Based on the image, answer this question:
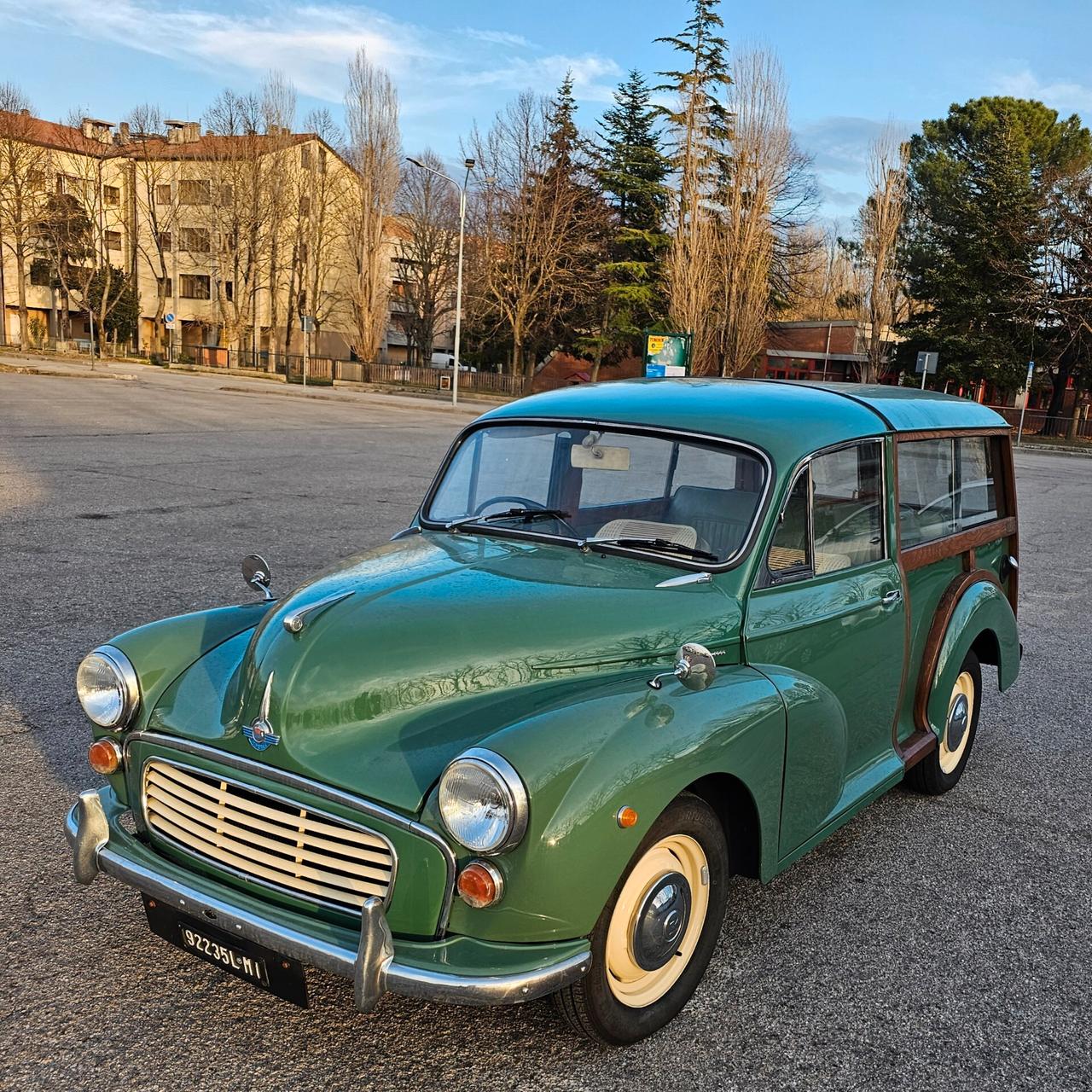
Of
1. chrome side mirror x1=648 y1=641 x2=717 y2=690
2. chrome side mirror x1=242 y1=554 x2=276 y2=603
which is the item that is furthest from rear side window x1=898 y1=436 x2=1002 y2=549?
chrome side mirror x1=242 y1=554 x2=276 y2=603

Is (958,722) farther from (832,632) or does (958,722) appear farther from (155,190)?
(155,190)

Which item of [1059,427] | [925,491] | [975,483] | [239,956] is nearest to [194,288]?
[1059,427]

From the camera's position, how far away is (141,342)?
68.0 meters

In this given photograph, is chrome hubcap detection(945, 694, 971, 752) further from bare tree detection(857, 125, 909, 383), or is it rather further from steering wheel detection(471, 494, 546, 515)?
bare tree detection(857, 125, 909, 383)

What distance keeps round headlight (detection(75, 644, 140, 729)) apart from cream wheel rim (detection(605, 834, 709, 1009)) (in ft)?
5.24

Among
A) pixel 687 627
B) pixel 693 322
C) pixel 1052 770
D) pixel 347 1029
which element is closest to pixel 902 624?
pixel 687 627

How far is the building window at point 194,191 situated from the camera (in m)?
54.7

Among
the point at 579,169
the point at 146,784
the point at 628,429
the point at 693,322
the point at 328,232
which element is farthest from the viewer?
the point at 328,232

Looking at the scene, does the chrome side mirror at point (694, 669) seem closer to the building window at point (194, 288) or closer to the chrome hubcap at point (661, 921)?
the chrome hubcap at point (661, 921)

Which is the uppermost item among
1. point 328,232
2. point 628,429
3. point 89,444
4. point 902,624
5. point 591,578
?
point 328,232

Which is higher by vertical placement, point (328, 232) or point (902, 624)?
point (328, 232)

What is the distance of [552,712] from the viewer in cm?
253

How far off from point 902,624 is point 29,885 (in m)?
3.41

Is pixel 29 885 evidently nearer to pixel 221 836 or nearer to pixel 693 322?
pixel 221 836
